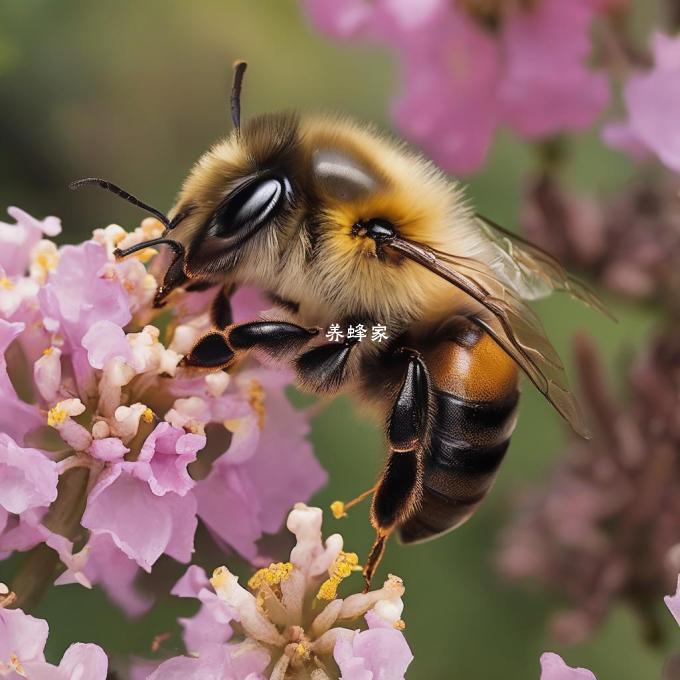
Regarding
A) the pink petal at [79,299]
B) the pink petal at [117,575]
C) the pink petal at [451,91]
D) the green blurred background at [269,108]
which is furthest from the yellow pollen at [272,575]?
the pink petal at [451,91]

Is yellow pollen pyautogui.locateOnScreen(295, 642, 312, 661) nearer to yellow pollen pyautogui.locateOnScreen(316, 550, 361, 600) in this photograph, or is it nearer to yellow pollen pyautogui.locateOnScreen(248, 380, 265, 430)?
yellow pollen pyautogui.locateOnScreen(316, 550, 361, 600)

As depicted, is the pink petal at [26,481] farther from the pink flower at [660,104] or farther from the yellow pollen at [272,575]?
the pink flower at [660,104]

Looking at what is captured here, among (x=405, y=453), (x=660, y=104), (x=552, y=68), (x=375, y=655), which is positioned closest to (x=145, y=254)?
(x=405, y=453)

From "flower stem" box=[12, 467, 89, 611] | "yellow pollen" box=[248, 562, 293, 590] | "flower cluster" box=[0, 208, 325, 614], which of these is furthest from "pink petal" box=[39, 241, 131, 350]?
"yellow pollen" box=[248, 562, 293, 590]

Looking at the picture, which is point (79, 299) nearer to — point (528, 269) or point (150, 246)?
point (150, 246)

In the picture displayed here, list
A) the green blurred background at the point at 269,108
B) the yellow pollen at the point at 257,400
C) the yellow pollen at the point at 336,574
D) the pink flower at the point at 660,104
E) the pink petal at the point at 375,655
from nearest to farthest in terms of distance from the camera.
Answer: the pink petal at the point at 375,655 → the yellow pollen at the point at 336,574 → the yellow pollen at the point at 257,400 → the pink flower at the point at 660,104 → the green blurred background at the point at 269,108
